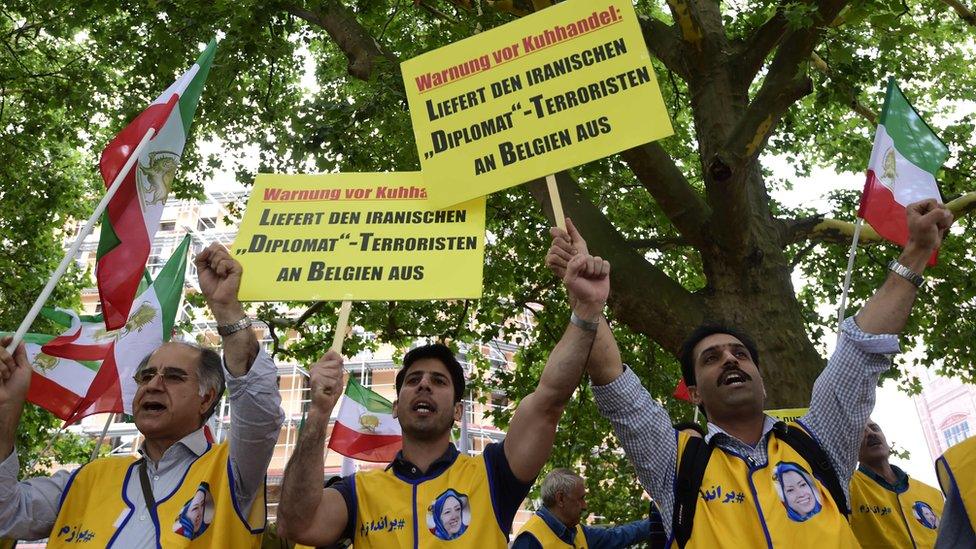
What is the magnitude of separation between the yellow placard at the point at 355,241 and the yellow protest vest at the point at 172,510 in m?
0.73

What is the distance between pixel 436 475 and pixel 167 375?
1138 millimetres

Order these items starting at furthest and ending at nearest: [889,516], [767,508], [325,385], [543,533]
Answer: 1. [543,533]
2. [889,516]
3. [325,385]
4. [767,508]

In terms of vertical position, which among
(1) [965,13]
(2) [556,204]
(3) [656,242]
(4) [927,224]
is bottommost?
(4) [927,224]

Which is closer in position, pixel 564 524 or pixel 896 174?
pixel 896 174

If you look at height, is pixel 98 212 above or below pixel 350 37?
below

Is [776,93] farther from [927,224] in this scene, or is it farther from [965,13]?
[927,224]

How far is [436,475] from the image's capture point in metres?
3.18

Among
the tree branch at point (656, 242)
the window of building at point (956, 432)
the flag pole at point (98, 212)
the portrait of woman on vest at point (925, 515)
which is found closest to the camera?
the flag pole at point (98, 212)

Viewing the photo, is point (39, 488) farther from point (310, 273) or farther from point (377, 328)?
point (377, 328)

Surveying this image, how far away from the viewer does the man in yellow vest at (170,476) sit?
292cm

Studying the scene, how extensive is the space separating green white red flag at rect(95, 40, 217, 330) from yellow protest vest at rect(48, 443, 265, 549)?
3.05 feet

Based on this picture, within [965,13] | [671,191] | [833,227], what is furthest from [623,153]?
[965,13]

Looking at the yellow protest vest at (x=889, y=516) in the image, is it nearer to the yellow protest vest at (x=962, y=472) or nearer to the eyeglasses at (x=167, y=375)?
the yellow protest vest at (x=962, y=472)

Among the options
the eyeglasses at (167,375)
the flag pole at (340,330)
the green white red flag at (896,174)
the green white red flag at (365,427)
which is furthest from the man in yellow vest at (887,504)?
the green white red flag at (365,427)
